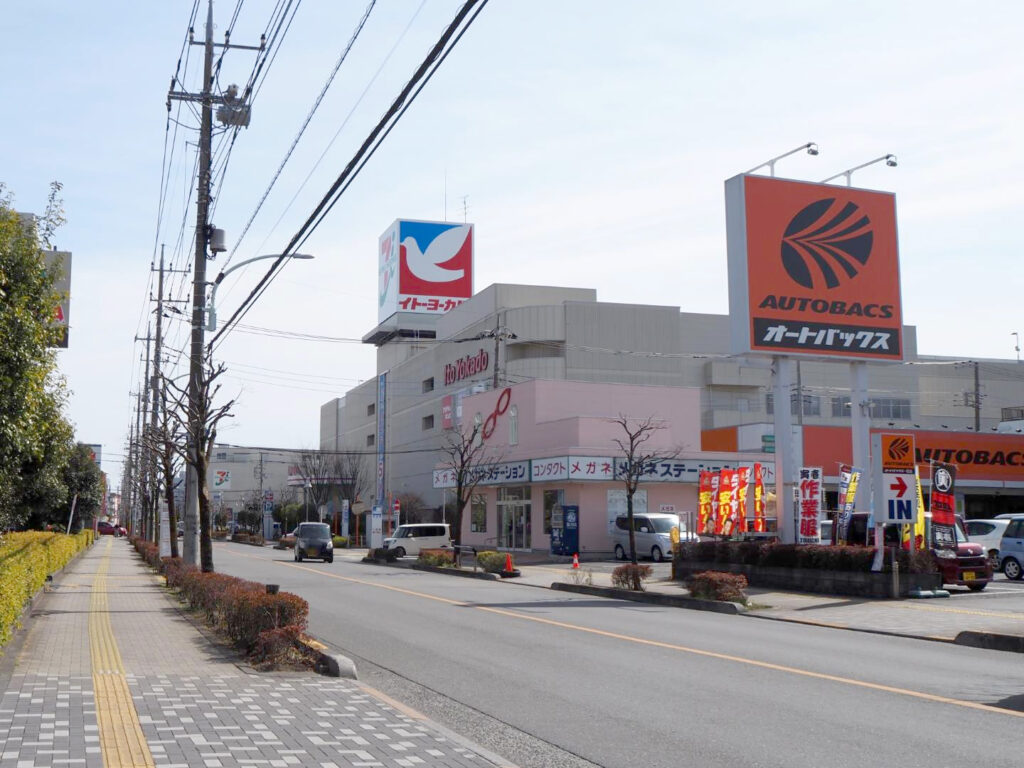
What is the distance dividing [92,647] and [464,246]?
254 ft

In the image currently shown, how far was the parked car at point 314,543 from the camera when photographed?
1671 inches

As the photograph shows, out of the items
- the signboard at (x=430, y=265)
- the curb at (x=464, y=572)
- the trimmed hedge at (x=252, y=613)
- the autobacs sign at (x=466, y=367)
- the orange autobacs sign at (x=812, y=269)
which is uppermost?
the signboard at (x=430, y=265)

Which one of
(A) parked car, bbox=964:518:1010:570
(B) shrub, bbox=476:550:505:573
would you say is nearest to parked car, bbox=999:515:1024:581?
(A) parked car, bbox=964:518:1010:570

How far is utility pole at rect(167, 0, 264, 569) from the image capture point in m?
19.0

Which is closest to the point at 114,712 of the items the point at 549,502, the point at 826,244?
the point at 826,244

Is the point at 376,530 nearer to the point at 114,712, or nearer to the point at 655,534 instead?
the point at 655,534

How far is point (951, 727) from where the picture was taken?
8.28m

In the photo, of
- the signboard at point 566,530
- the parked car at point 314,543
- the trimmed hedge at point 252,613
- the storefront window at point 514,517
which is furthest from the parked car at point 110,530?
the trimmed hedge at point 252,613

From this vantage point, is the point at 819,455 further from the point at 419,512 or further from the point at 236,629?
the point at 236,629

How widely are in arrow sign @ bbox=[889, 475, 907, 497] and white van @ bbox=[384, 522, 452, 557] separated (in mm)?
27643

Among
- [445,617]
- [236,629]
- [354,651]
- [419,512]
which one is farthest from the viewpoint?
[419,512]

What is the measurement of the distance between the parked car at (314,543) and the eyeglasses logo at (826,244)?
79.2ft

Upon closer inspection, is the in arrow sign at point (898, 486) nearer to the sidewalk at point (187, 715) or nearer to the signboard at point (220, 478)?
the sidewalk at point (187, 715)

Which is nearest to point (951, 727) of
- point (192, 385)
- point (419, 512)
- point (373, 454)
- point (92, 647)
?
point (92, 647)
